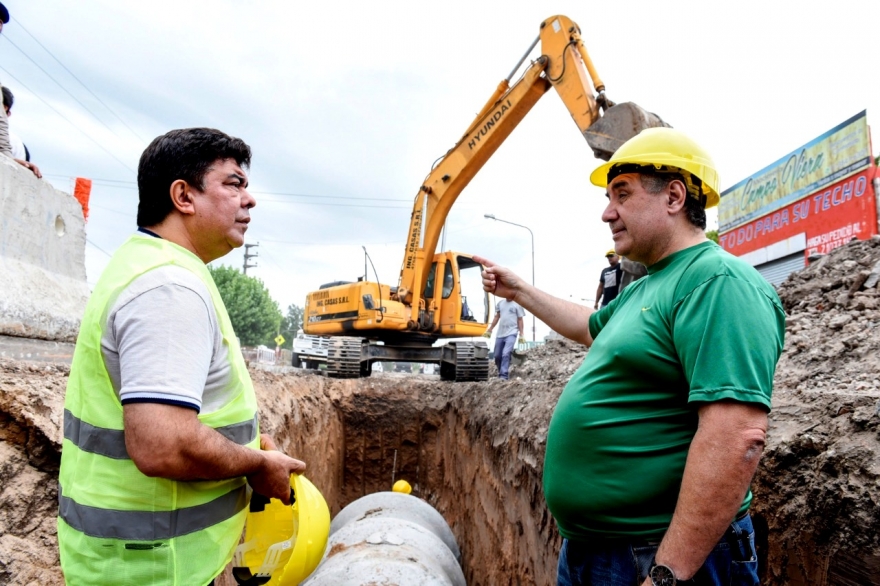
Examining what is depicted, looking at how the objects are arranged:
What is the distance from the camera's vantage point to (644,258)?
200cm

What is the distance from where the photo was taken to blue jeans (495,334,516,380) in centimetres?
1132

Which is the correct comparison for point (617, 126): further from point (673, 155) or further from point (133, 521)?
point (133, 521)

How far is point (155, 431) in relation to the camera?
140cm

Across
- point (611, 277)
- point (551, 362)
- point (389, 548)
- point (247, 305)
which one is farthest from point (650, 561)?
point (247, 305)

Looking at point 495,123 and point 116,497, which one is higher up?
point 495,123

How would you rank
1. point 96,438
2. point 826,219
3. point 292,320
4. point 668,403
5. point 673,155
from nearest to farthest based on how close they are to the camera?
1. point 96,438
2. point 668,403
3. point 673,155
4. point 826,219
5. point 292,320

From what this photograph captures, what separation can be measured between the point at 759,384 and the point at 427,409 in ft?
29.0

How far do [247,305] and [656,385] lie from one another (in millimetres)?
59289

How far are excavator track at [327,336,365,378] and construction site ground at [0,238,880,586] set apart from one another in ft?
1.59

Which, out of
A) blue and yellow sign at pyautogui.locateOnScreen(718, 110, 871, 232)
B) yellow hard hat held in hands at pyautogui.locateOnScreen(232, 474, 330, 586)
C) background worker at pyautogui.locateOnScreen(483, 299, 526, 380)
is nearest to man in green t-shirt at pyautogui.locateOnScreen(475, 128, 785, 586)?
yellow hard hat held in hands at pyautogui.locateOnScreen(232, 474, 330, 586)

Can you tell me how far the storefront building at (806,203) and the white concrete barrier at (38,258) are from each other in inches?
668

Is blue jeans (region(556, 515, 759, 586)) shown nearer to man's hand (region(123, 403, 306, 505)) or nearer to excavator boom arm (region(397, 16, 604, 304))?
man's hand (region(123, 403, 306, 505))

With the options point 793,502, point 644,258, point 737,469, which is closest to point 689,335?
point 737,469

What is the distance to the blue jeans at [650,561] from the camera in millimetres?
1610
